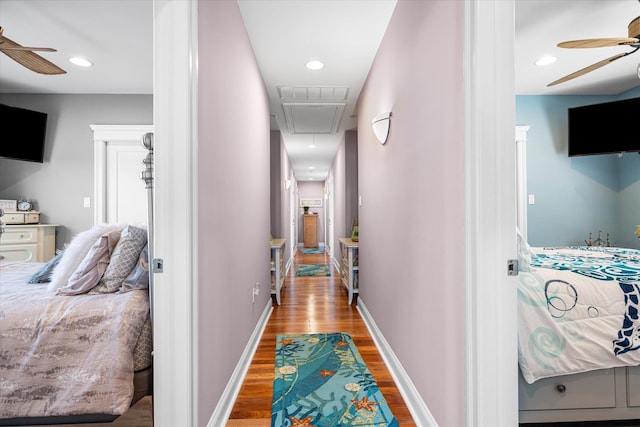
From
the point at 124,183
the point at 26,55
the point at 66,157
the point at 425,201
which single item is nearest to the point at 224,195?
the point at 425,201

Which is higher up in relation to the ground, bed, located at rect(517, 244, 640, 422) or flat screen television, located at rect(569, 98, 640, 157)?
flat screen television, located at rect(569, 98, 640, 157)

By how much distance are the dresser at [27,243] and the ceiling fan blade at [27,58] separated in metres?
1.86

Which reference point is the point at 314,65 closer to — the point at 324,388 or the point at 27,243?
the point at 324,388

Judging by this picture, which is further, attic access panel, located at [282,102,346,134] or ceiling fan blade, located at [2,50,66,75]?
attic access panel, located at [282,102,346,134]

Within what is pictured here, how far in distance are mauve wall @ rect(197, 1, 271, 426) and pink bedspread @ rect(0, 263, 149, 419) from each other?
301 millimetres

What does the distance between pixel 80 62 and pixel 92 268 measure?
8.06 feet

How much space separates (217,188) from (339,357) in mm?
1605

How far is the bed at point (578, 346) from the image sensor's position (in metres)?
1.48

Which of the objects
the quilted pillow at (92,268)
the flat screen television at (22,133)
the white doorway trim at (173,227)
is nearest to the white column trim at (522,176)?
the white doorway trim at (173,227)

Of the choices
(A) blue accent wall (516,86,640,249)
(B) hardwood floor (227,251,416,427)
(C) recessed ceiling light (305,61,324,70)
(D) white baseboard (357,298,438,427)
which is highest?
(C) recessed ceiling light (305,61,324,70)

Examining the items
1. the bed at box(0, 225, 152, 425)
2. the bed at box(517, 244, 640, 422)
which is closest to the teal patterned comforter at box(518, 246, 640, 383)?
the bed at box(517, 244, 640, 422)

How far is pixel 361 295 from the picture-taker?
3.60m

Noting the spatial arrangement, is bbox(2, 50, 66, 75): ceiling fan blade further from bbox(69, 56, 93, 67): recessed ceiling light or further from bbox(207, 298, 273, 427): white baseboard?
bbox(207, 298, 273, 427): white baseboard

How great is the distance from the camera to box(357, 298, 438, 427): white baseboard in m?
1.59
